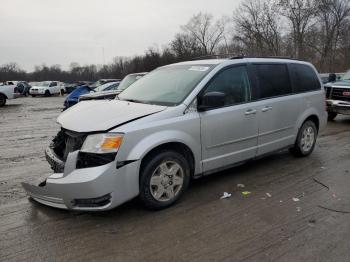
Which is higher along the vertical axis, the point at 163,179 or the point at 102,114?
the point at 102,114

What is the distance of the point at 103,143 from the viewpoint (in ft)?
12.4

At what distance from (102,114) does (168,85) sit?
1.18 meters

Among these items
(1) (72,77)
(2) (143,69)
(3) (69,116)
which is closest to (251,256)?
(3) (69,116)

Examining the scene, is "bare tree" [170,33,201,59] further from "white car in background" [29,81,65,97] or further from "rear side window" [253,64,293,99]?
"rear side window" [253,64,293,99]

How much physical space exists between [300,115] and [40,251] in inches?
186

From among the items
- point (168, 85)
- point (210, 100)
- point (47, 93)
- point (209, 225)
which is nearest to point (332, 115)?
point (168, 85)

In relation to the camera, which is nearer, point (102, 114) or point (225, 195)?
point (102, 114)

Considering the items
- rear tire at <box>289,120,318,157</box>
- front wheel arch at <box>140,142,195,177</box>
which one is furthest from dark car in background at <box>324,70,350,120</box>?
front wheel arch at <box>140,142,195,177</box>

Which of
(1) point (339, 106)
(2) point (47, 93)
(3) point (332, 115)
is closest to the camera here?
(1) point (339, 106)

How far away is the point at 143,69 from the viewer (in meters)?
48.8

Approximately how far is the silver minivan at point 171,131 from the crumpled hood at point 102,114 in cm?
1

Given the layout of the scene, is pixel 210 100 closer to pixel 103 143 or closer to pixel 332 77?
pixel 103 143

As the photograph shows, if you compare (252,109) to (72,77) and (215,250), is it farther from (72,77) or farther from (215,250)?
(72,77)

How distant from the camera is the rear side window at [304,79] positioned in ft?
20.4
